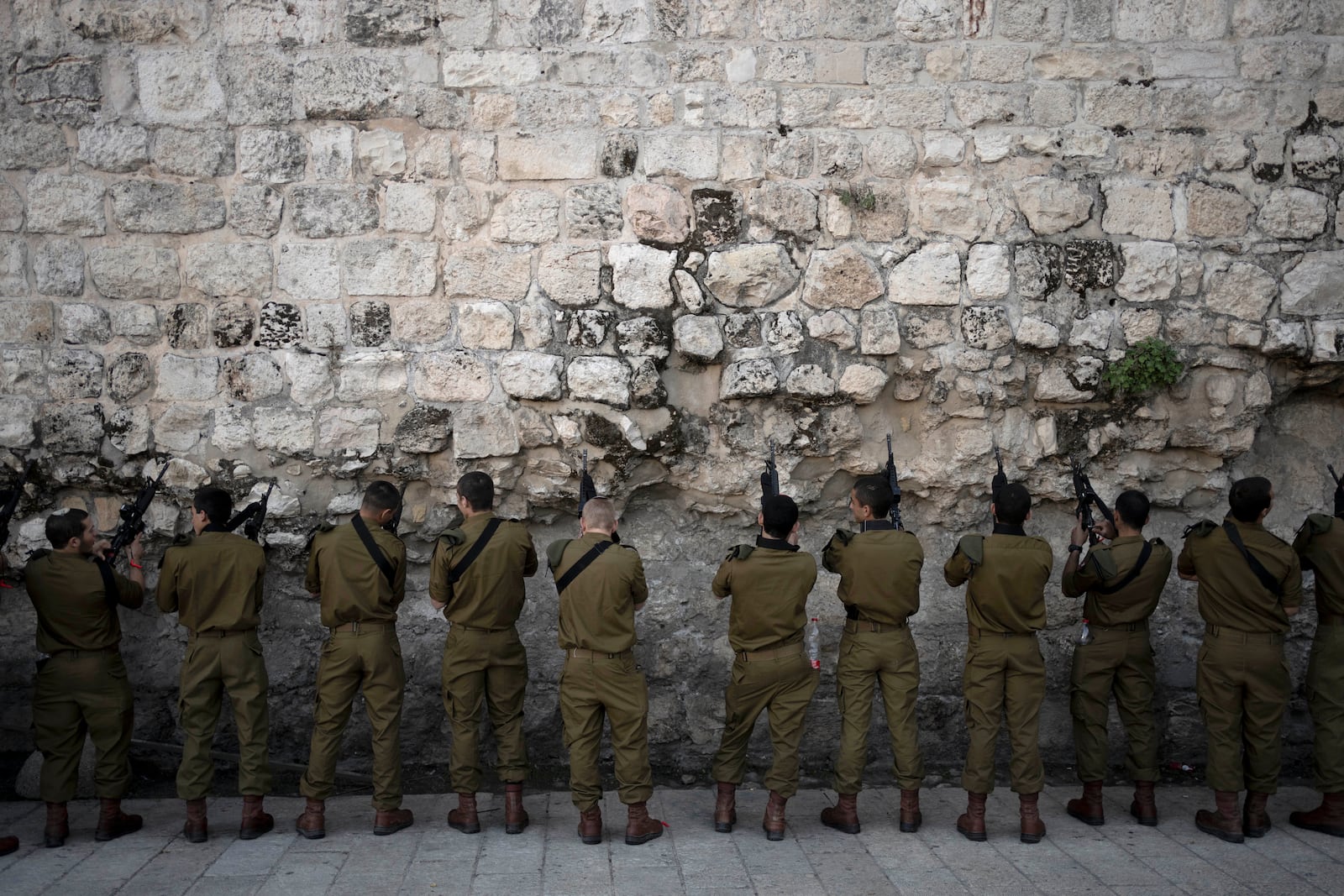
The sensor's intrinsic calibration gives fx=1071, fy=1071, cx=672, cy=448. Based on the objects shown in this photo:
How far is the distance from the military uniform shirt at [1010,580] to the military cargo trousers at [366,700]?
2.92 m

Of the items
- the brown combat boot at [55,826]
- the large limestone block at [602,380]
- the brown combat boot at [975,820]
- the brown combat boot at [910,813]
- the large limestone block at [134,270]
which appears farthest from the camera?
the large limestone block at [134,270]

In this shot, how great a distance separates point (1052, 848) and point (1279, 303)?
331 centimetres

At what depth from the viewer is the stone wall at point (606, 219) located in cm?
602

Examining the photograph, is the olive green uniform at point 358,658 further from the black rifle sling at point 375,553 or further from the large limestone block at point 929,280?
the large limestone block at point 929,280

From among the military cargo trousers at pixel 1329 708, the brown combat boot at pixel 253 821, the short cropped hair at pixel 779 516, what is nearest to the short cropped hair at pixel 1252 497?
the military cargo trousers at pixel 1329 708

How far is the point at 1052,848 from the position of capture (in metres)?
5.16

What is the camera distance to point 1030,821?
526 cm

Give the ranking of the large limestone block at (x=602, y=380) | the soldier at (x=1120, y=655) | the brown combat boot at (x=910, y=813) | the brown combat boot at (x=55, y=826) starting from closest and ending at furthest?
the brown combat boot at (x=55, y=826) → the brown combat boot at (x=910, y=813) → the soldier at (x=1120, y=655) → the large limestone block at (x=602, y=380)

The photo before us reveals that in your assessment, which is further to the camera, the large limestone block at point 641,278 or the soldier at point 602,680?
the large limestone block at point 641,278

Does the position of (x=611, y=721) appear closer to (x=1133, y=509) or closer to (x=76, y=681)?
(x=76, y=681)

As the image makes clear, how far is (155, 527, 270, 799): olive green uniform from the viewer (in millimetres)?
5328

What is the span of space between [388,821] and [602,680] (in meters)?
1.30

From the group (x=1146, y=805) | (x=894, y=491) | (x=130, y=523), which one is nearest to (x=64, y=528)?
(x=130, y=523)

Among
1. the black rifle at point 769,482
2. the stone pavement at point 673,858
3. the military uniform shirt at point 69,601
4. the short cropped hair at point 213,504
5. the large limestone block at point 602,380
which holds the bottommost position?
the stone pavement at point 673,858
